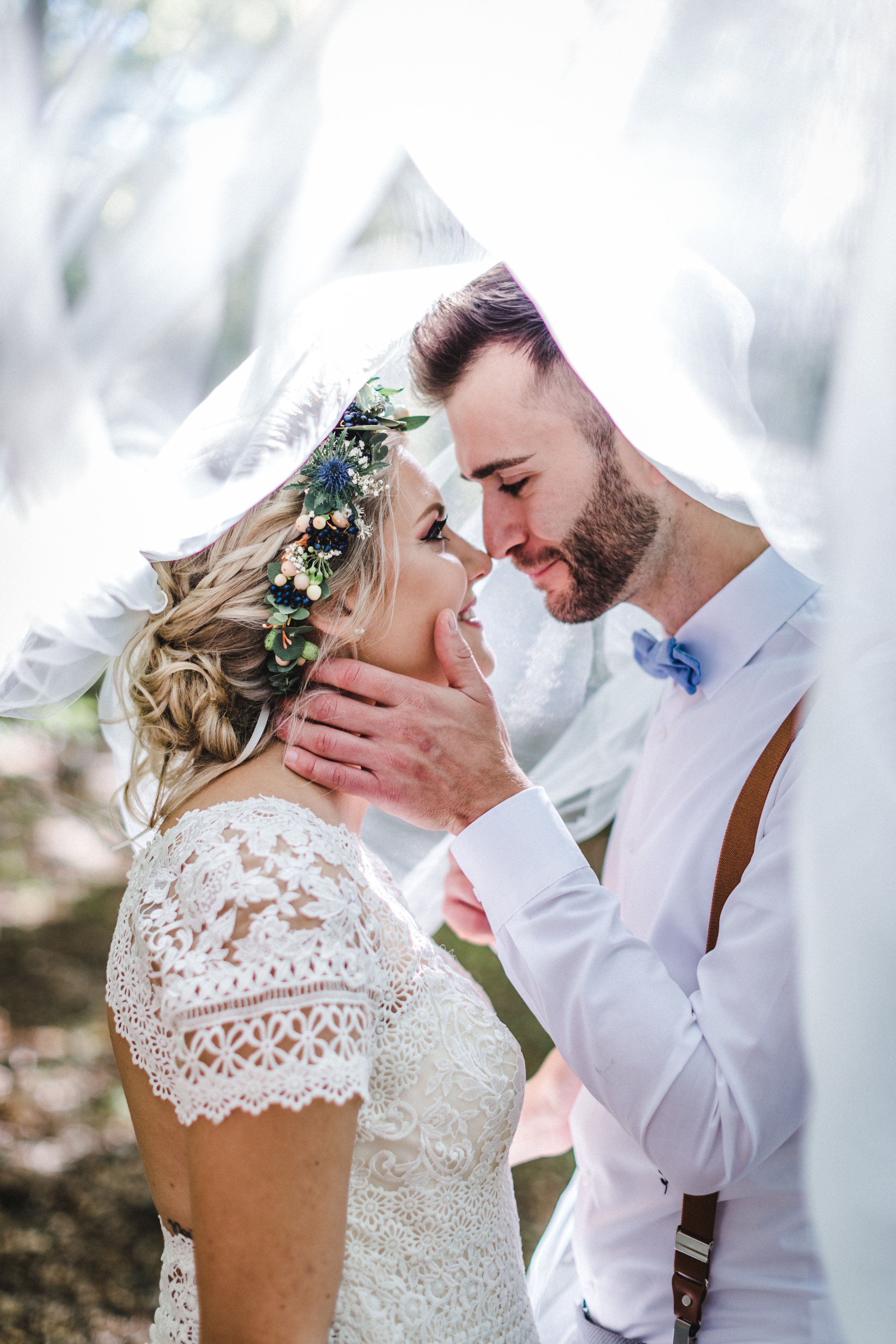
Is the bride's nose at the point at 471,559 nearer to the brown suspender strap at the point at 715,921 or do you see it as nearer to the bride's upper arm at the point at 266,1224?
the brown suspender strap at the point at 715,921

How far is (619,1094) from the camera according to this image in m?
1.69

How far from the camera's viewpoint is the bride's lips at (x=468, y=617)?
230cm

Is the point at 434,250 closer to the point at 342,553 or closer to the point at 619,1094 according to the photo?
the point at 342,553

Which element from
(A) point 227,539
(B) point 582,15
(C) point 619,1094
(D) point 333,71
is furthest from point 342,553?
(C) point 619,1094

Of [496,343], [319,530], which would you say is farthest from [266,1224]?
[496,343]

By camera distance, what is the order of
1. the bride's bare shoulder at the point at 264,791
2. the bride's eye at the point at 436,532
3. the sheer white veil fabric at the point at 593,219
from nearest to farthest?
the sheer white veil fabric at the point at 593,219
the bride's bare shoulder at the point at 264,791
the bride's eye at the point at 436,532

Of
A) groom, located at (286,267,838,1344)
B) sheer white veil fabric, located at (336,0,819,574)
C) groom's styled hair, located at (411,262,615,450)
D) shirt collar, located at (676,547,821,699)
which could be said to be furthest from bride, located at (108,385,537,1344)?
sheer white veil fabric, located at (336,0,819,574)

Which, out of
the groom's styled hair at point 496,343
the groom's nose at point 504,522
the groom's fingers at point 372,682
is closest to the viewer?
the groom's fingers at point 372,682

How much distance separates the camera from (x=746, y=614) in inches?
89.9

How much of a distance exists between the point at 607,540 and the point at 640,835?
788mm

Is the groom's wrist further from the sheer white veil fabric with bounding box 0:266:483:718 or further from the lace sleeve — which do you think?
the sheer white veil fabric with bounding box 0:266:483:718

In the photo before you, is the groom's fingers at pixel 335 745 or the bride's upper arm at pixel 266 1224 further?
the groom's fingers at pixel 335 745

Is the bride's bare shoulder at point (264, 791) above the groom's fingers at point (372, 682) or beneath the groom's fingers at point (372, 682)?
beneath

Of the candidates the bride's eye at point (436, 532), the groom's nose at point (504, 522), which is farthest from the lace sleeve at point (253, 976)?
the groom's nose at point (504, 522)
